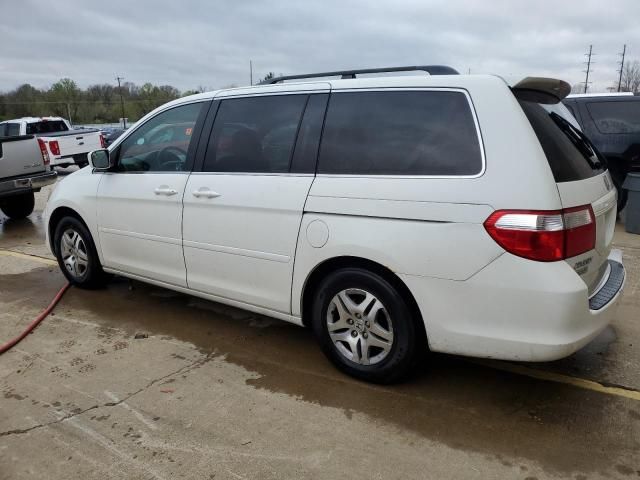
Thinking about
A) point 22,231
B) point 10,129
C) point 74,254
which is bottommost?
point 22,231

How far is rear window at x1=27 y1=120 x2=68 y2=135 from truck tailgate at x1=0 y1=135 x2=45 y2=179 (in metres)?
10.5

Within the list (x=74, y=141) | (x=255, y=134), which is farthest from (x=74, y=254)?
(x=74, y=141)

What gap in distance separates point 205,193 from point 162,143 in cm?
94

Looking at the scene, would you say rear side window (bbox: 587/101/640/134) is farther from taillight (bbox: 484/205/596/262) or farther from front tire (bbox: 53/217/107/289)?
front tire (bbox: 53/217/107/289)

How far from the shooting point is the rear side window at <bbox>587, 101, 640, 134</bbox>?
828 centimetres

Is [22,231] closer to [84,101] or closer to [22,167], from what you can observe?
[22,167]

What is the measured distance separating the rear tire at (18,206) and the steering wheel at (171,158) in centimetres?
645

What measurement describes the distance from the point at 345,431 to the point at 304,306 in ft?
3.01

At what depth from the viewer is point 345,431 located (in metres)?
2.87

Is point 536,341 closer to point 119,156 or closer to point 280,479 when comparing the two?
point 280,479

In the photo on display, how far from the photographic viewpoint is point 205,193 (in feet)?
12.6

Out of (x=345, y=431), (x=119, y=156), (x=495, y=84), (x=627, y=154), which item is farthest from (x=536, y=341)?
(x=627, y=154)

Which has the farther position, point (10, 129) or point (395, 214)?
point (10, 129)

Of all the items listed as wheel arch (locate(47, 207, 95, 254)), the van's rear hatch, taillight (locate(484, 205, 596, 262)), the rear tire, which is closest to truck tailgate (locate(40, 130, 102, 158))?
the rear tire
